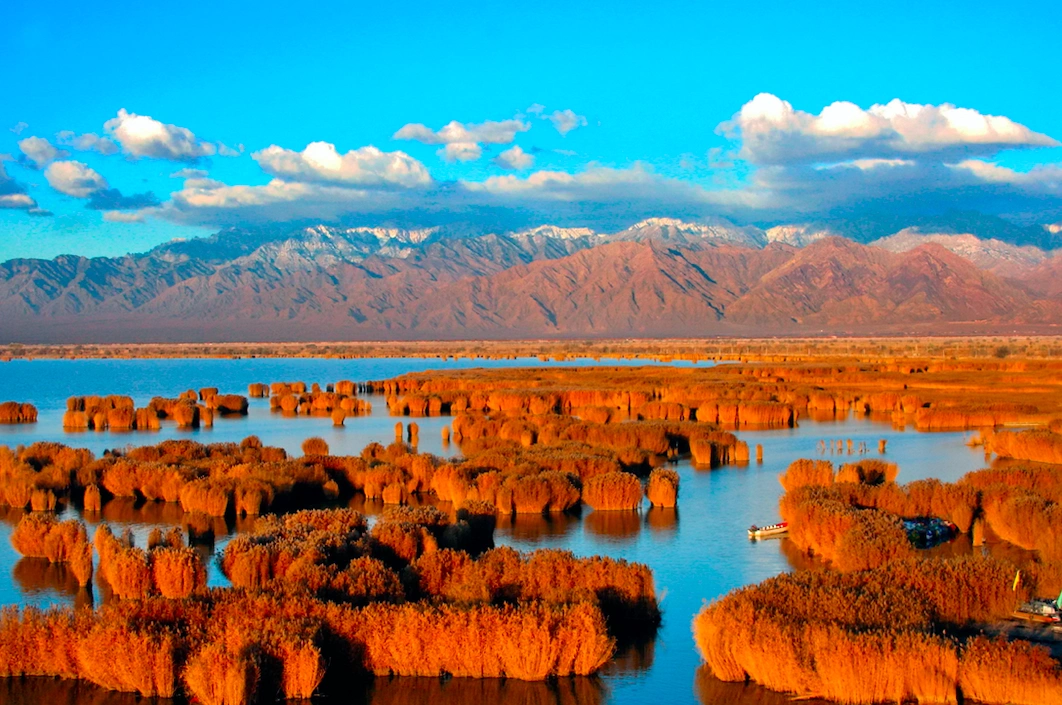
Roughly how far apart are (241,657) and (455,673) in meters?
2.75

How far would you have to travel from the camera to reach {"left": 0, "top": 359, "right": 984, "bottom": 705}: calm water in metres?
13.3

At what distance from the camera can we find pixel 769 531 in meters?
21.7

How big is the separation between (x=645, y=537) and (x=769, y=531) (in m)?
2.46

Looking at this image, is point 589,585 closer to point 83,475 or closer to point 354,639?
point 354,639

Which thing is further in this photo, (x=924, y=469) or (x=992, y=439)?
(x=992, y=439)

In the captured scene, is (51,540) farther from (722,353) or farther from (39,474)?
(722,353)

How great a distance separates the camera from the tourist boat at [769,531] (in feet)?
70.9

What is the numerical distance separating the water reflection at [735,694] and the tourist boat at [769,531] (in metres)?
8.13

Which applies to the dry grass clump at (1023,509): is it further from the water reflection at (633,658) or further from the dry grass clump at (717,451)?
the dry grass clump at (717,451)

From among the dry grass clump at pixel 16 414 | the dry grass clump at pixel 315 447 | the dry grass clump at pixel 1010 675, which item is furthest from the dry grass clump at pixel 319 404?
the dry grass clump at pixel 1010 675

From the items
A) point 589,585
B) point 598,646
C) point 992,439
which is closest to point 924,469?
point 992,439

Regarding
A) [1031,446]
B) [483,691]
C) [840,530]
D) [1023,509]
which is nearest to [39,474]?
[483,691]

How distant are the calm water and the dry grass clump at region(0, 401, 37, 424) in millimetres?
932

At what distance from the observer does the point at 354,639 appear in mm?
13641
